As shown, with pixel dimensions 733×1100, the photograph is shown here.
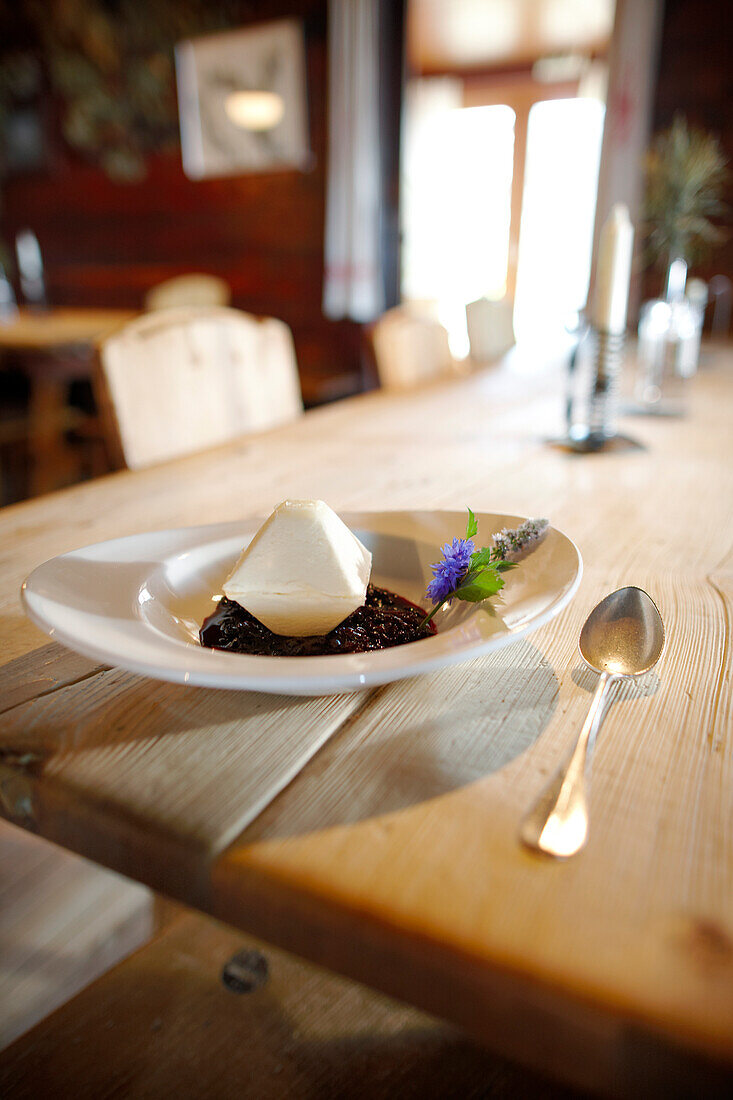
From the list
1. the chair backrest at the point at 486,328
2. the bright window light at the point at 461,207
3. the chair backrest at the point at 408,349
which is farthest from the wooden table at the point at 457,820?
the bright window light at the point at 461,207

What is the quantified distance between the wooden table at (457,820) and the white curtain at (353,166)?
11.8ft

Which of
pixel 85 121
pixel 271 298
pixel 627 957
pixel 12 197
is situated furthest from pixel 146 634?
pixel 12 197

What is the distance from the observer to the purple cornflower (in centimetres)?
51

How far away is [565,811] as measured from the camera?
38 cm

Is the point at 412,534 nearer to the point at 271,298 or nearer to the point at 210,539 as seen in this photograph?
the point at 210,539

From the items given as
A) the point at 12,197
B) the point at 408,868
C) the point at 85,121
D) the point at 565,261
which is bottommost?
the point at 408,868

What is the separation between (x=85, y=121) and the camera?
490cm

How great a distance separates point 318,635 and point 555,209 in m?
6.22

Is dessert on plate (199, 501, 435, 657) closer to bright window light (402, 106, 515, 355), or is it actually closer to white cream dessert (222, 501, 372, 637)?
white cream dessert (222, 501, 372, 637)

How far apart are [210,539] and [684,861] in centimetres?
41

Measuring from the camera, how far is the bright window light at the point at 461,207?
5.70 metres

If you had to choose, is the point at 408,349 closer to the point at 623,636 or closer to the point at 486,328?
the point at 486,328

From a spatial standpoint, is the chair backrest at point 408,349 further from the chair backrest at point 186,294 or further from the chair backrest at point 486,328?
the chair backrest at point 186,294

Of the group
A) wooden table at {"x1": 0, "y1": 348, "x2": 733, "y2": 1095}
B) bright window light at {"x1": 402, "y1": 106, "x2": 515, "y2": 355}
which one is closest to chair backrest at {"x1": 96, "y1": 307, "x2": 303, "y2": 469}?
wooden table at {"x1": 0, "y1": 348, "x2": 733, "y2": 1095}
